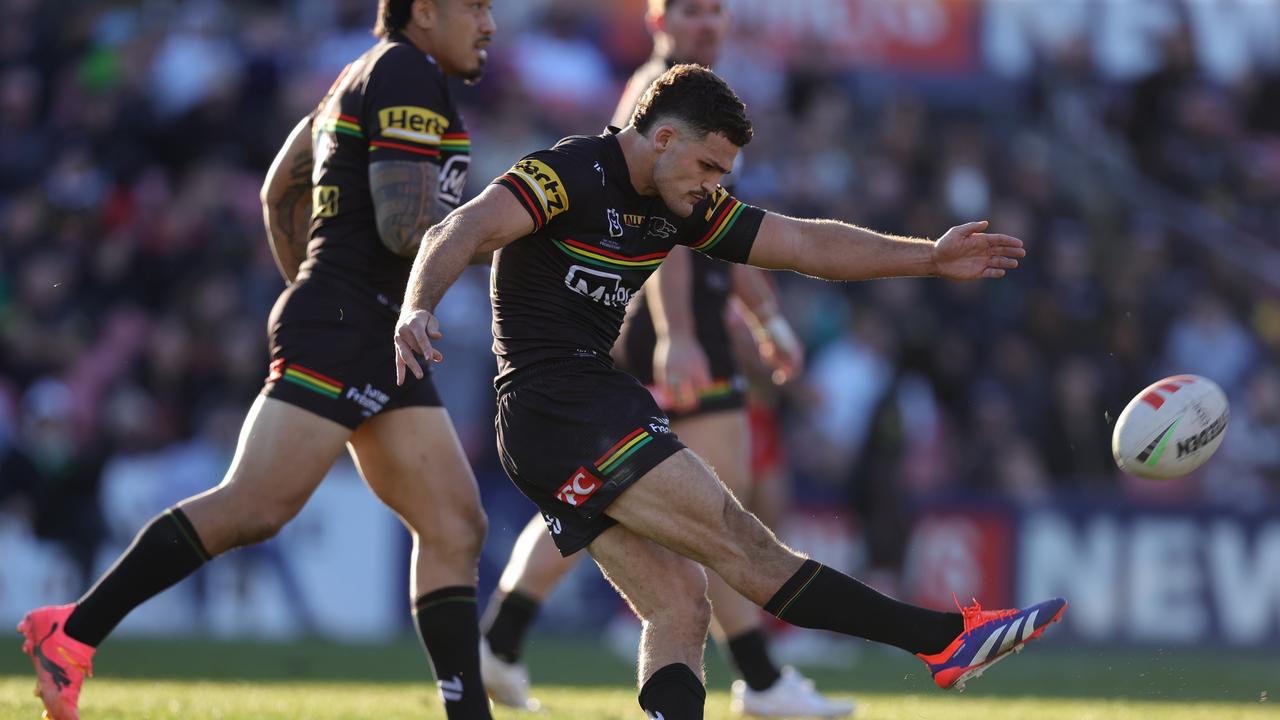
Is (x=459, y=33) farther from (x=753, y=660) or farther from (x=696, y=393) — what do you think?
(x=753, y=660)

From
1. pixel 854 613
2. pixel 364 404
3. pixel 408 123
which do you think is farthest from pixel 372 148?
pixel 854 613

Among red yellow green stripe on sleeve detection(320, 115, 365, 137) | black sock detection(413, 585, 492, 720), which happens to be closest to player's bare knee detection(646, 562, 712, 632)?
black sock detection(413, 585, 492, 720)

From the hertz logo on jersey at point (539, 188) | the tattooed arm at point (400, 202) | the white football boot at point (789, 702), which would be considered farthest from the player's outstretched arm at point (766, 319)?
the hertz logo on jersey at point (539, 188)

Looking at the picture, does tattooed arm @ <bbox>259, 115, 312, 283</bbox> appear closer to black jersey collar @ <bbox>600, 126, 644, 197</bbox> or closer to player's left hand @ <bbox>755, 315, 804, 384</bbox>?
black jersey collar @ <bbox>600, 126, 644, 197</bbox>

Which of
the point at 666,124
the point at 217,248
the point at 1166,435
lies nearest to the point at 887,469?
the point at 217,248

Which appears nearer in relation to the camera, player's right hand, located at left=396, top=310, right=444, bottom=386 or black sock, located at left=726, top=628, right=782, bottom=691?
player's right hand, located at left=396, top=310, right=444, bottom=386

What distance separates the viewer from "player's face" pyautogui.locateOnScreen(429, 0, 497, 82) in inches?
247

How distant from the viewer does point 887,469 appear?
13938 millimetres

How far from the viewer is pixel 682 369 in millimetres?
7078

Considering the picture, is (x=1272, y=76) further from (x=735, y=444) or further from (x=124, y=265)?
(x=735, y=444)

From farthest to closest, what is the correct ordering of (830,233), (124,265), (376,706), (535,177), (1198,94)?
(1198,94), (124,265), (376,706), (830,233), (535,177)

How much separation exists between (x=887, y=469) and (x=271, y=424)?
874cm

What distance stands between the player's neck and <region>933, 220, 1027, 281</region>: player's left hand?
100 centimetres

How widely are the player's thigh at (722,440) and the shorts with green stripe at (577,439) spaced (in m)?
2.45
